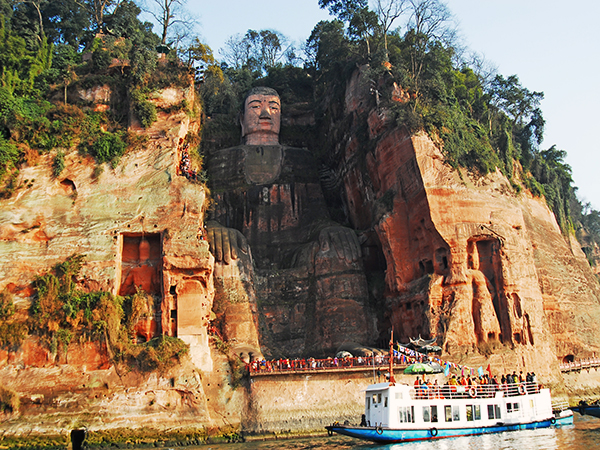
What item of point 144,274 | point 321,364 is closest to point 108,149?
point 144,274

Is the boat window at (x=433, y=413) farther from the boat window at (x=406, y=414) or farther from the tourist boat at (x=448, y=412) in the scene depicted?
the boat window at (x=406, y=414)

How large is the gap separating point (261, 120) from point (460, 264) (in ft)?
66.0

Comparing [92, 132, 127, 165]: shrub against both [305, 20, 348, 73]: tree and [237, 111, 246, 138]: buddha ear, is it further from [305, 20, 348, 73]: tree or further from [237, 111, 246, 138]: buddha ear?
[305, 20, 348, 73]: tree

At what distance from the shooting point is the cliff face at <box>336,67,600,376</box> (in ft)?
110

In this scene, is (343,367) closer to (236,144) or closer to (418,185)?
(418,185)

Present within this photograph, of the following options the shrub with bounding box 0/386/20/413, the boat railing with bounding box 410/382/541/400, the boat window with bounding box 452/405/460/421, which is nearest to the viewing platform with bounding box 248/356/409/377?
the boat railing with bounding box 410/382/541/400

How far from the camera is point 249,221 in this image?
42.9 meters

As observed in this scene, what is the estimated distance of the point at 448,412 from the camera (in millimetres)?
24625

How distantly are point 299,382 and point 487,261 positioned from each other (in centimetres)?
1294

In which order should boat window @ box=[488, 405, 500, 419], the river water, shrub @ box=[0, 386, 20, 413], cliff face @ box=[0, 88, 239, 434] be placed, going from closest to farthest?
1. the river water
2. boat window @ box=[488, 405, 500, 419]
3. shrub @ box=[0, 386, 20, 413]
4. cliff face @ box=[0, 88, 239, 434]

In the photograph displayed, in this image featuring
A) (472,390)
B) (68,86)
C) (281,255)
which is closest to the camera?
(472,390)

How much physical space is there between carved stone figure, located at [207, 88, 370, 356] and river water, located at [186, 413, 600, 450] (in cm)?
802

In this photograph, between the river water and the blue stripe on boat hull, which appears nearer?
the river water

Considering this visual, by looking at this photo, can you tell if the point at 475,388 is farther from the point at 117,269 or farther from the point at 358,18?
the point at 358,18
